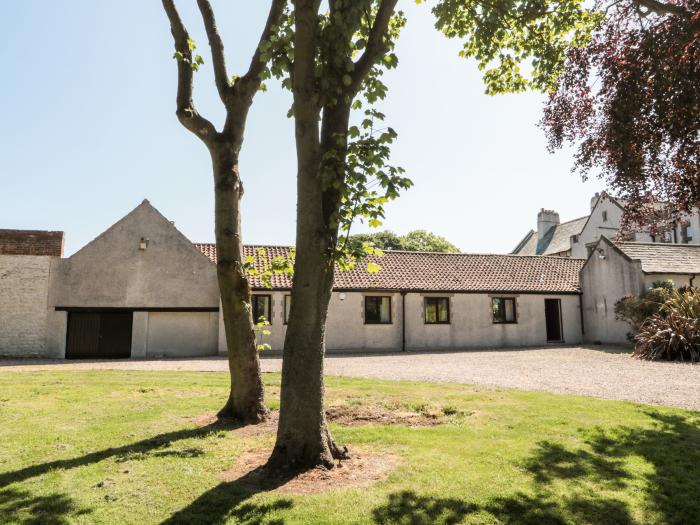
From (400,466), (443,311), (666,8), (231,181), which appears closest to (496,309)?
(443,311)

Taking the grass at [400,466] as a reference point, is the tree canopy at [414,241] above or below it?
above

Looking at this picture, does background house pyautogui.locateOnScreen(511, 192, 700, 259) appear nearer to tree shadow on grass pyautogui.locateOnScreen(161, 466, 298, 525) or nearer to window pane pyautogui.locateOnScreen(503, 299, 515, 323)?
window pane pyautogui.locateOnScreen(503, 299, 515, 323)

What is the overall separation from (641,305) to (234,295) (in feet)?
70.3

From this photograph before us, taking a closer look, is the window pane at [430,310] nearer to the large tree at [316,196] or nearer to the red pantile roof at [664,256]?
the red pantile roof at [664,256]

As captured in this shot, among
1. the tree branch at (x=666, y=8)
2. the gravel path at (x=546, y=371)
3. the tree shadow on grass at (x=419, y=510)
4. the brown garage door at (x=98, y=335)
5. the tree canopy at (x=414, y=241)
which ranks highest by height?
the tree canopy at (x=414, y=241)

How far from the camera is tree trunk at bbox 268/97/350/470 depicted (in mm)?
5621

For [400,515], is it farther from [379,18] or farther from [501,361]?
[501,361]

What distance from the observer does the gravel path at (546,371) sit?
11.4 metres

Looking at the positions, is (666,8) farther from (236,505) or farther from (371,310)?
(371,310)

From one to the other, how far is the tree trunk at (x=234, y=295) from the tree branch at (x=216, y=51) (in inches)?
43.6

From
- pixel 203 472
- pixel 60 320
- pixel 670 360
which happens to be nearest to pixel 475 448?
pixel 203 472

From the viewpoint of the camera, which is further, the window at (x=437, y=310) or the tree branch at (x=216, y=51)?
the window at (x=437, y=310)

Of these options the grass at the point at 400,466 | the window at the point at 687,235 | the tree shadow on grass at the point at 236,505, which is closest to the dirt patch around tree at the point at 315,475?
the tree shadow on grass at the point at 236,505

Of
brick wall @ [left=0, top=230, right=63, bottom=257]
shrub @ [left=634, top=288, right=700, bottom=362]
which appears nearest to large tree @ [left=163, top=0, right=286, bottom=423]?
shrub @ [left=634, top=288, right=700, bottom=362]
